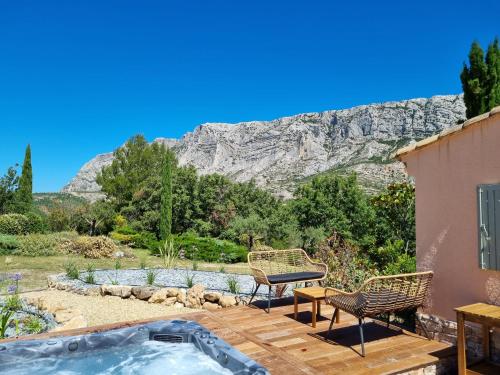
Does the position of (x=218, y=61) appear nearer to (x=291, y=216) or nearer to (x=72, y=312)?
(x=291, y=216)

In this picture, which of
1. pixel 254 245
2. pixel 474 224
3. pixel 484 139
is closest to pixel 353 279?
pixel 474 224

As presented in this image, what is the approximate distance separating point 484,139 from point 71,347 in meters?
4.98

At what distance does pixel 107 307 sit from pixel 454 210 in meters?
5.86

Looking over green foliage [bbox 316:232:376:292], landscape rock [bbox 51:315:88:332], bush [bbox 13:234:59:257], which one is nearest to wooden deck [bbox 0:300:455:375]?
landscape rock [bbox 51:315:88:332]

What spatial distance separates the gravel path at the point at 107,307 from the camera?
628cm

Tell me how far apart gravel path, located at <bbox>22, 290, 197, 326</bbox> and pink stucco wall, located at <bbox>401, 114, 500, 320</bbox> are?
4244mm

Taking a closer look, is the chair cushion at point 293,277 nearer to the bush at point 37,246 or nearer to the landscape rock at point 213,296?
the landscape rock at point 213,296

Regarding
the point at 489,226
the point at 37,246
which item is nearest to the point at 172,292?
the point at 489,226

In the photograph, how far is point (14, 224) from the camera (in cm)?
1744

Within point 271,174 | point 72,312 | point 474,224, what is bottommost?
point 72,312

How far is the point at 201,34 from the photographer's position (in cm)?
2017

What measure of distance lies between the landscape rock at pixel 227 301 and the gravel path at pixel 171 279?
0.61 meters

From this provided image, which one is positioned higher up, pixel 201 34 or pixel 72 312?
pixel 201 34

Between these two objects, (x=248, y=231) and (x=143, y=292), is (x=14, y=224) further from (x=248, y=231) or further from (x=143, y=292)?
(x=143, y=292)
